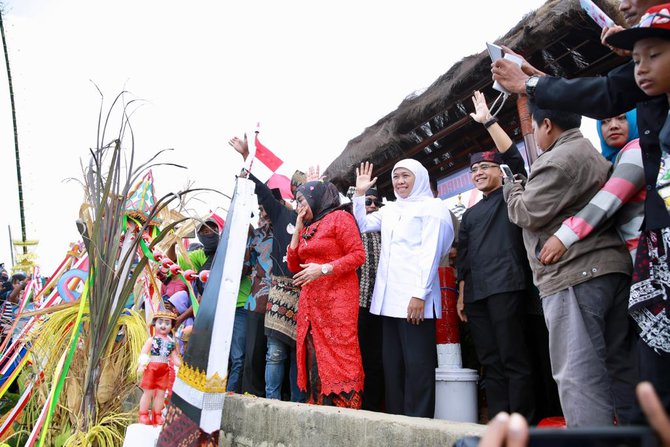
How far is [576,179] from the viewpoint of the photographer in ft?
7.59

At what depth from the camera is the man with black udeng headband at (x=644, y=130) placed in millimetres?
1601

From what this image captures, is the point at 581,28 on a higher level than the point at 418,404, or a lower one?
higher

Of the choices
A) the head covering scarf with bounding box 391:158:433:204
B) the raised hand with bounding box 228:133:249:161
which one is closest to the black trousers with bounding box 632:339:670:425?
the head covering scarf with bounding box 391:158:433:204

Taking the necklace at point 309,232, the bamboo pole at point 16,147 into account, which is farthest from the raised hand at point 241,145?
the bamboo pole at point 16,147

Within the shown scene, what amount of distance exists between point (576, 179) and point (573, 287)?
1.57 feet

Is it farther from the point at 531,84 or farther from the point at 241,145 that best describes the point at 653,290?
the point at 241,145

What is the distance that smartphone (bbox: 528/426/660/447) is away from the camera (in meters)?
0.59

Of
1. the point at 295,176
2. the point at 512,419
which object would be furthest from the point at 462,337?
the point at 512,419

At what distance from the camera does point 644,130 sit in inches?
68.1

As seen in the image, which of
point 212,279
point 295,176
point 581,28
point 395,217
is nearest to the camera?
point 212,279

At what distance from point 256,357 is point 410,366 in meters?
1.43

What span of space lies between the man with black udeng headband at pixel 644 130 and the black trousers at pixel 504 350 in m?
1.13

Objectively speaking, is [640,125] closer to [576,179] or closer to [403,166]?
[576,179]

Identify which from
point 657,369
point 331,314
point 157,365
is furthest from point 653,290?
point 157,365
